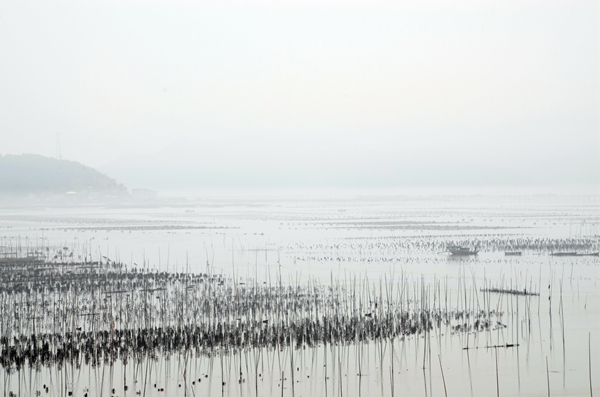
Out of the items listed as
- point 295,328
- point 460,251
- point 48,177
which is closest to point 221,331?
point 295,328

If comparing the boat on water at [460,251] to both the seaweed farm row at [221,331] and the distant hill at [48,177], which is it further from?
the distant hill at [48,177]

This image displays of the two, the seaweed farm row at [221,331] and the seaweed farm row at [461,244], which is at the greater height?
the seaweed farm row at [221,331]

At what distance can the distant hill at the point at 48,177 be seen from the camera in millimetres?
129625

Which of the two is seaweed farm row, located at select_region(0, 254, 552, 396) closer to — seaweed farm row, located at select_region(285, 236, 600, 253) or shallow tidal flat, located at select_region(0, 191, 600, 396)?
shallow tidal flat, located at select_region(0, 191, 600, 396)

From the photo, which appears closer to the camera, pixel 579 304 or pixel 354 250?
pixel 579 304

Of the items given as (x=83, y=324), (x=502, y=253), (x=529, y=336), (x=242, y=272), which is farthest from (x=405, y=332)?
(x=502, y=253)

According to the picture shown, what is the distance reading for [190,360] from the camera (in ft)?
39.0

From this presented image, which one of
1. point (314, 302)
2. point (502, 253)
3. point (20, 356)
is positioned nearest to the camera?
point (20, 356)

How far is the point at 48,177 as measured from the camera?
447ft

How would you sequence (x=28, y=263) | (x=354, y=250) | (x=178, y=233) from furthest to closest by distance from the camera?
(x=178, y=233)
(x=354, y=250)
(x=28, y=263)

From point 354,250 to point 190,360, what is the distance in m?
19.5

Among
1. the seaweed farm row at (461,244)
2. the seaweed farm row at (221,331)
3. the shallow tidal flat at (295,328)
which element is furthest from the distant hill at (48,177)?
the seaweed farm row at (221,331)

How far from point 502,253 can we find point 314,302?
598 inches

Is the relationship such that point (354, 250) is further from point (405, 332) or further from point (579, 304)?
point (405, 332)
